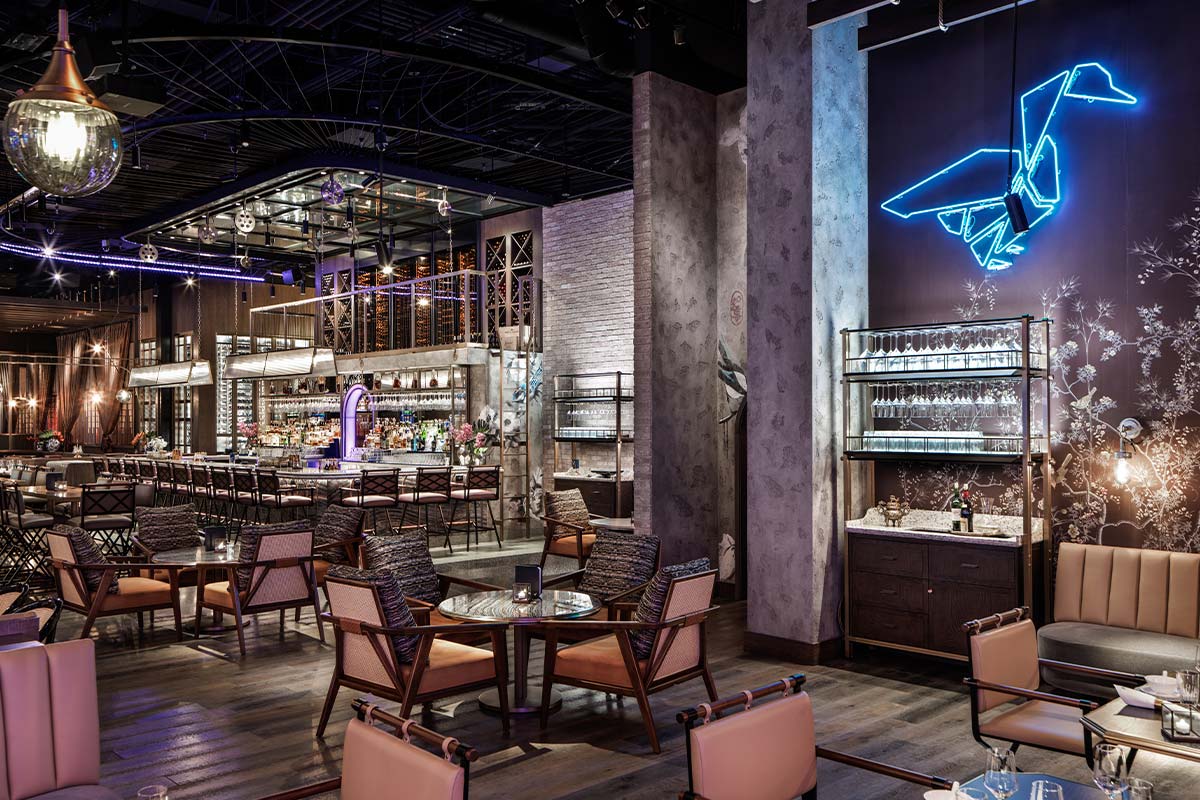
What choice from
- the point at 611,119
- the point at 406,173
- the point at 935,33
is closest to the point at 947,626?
the point at 935,33

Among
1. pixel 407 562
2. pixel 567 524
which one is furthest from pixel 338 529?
pixel 407 562

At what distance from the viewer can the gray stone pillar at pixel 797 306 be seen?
6.45 metres

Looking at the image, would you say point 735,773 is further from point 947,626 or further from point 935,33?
point 935,33

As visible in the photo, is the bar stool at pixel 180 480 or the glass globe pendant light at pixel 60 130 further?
the bar stool at pixel 180 480

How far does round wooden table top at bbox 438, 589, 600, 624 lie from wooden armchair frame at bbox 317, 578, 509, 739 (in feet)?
0.23

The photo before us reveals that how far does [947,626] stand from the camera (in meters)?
5.93

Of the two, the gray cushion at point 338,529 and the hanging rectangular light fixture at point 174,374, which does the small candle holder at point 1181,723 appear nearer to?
the gray cushion at point 338,529

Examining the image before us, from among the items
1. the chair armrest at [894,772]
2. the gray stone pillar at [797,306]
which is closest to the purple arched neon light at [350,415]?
the gray stone pillar at [797,306]

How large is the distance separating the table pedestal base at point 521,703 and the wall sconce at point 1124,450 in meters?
3.82

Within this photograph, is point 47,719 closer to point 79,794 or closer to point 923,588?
point 79,794

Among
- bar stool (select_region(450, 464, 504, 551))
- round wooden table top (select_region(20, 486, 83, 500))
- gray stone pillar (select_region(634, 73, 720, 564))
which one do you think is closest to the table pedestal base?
gray stone pillar (select_region(634, 73, 720, 564))

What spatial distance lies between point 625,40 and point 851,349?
11.2 ft

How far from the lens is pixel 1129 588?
5.43 meters

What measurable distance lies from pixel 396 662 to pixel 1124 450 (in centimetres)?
468
